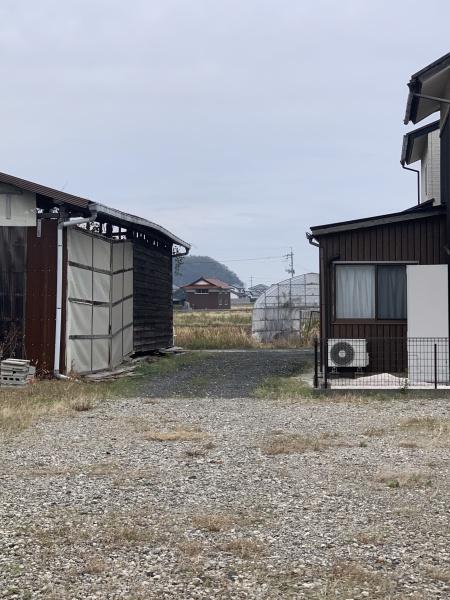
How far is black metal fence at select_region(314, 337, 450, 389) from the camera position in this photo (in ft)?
44.0

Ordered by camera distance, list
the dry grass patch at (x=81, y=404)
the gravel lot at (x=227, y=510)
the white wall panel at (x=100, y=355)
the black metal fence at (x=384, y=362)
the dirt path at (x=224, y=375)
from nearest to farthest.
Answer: the gravel lot at (x=227, y=510), the dry grass patch at (x=81, y=404), the black metal fence at (x=384, y=362), the dirt path at (x=224, y=375), the white wall panel at (x=100, y=355)

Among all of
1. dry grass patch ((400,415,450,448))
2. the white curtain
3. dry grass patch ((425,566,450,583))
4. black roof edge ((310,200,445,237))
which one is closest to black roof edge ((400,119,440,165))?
black roof edge ((310,200,445,237))

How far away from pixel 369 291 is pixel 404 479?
29.5ft

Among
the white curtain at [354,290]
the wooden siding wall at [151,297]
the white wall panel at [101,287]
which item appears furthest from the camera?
the wooden siding wall at [151,297]

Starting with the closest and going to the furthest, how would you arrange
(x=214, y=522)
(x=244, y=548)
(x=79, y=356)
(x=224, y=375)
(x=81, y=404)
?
1. (x=244, y=548)
2. (x=214, y=522)
3. (x=81, y=404)
4. (x=79, y=356)
5. (x=224, y=375)

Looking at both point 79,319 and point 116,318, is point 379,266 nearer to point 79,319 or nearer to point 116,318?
point 79,319

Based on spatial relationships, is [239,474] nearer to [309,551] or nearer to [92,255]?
[309,551]

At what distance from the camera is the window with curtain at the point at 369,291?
15211 millimetres

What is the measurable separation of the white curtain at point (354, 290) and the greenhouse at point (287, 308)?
57.4 feet

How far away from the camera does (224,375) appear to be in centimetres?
1666

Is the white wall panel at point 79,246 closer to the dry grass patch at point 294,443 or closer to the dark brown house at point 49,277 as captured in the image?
the dark brown house at point 49,277

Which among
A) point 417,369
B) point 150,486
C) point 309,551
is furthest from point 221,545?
point 417,369

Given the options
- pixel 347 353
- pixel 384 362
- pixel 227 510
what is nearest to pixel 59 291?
pixel 347 353

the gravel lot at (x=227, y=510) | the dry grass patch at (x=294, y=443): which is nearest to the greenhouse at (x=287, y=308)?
the gravel lot at (x=227, y=510)
